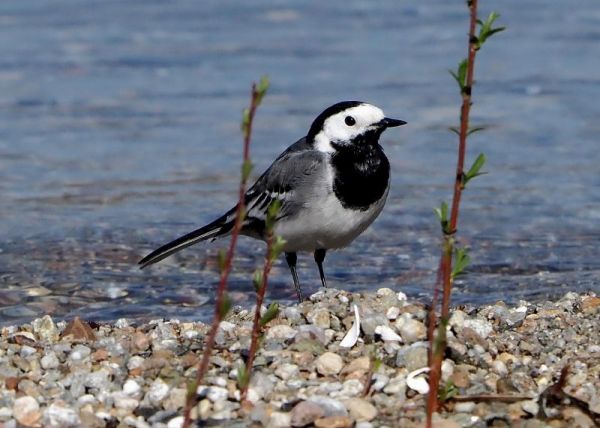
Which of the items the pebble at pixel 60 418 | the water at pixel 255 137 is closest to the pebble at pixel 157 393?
the pebble at pixel 60 418

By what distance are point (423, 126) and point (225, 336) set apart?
724 centimetres

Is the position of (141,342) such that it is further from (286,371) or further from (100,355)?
(286,371)

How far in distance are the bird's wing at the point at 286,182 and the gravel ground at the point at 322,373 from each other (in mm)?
1425

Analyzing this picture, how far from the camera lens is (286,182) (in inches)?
285

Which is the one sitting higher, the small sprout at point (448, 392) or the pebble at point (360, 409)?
the small sprout at point (448, 392)

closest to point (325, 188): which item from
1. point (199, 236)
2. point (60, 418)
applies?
point (199, 236)

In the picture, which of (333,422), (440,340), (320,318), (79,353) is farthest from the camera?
(320,318)

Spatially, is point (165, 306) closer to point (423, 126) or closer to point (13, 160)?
point (13, 160)

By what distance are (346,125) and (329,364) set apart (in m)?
2.53

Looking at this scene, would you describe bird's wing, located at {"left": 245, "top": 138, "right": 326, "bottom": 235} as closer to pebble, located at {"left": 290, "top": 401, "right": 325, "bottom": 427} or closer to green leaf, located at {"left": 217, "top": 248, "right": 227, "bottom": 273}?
pebble, located at {"left": 290, "top": 401, "right": 325, "bottom": 427}

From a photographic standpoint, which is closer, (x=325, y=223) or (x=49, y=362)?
(x=49, y=362)

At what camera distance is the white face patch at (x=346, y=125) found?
7.39 meters

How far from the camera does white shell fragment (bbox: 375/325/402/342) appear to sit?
5273 mm

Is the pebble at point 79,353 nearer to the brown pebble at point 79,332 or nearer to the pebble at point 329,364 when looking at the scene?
the brown pebble at point 79,332
